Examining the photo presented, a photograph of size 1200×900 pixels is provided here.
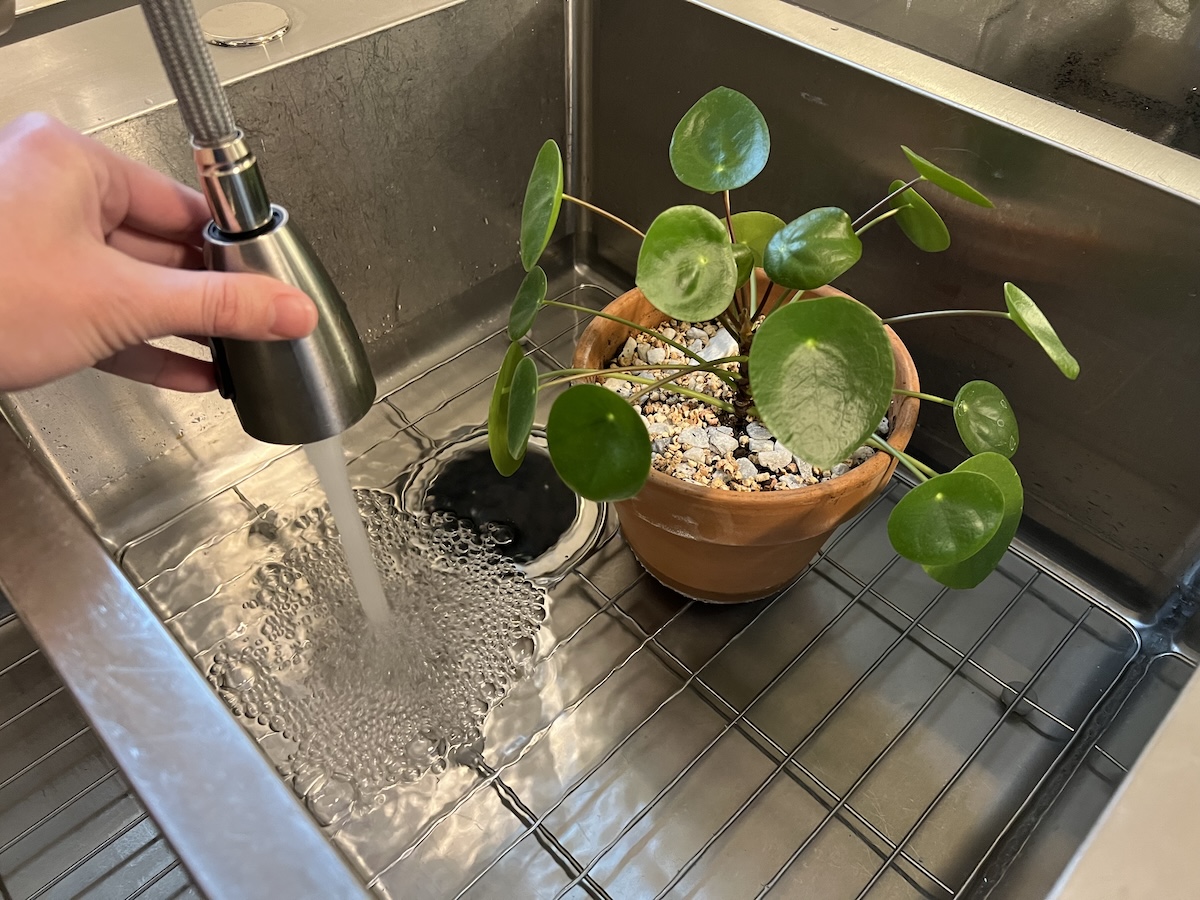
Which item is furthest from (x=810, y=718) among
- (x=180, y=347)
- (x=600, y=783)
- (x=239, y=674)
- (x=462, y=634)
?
(x=180, y=347)

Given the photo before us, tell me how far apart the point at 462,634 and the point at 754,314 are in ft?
1.09

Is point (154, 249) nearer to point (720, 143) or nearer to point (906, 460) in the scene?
point (720, 143)

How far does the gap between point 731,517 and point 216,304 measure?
322mm

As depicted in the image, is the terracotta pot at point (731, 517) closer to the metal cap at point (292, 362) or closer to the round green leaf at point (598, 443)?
the round green leaf at point (598, 443)

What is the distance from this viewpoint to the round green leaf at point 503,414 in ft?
1.70

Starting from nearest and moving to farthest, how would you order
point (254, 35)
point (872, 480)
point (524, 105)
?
point (872, 480)
point (254, 35)
point (524, 105)

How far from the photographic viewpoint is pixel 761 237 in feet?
2.00

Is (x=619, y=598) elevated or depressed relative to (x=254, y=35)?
depressed

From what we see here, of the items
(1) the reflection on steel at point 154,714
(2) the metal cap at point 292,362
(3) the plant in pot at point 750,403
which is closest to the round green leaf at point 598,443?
(3) the plant in pot at point 750,403

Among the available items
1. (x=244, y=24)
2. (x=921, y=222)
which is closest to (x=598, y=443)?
(x=921, y=222)

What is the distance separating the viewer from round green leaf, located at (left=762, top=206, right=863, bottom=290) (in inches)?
18.1

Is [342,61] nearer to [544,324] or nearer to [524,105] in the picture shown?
[524,105]

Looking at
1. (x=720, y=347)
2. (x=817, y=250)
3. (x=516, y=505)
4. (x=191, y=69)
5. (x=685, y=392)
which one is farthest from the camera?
(x=516, y=505)

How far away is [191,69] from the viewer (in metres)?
0.33
